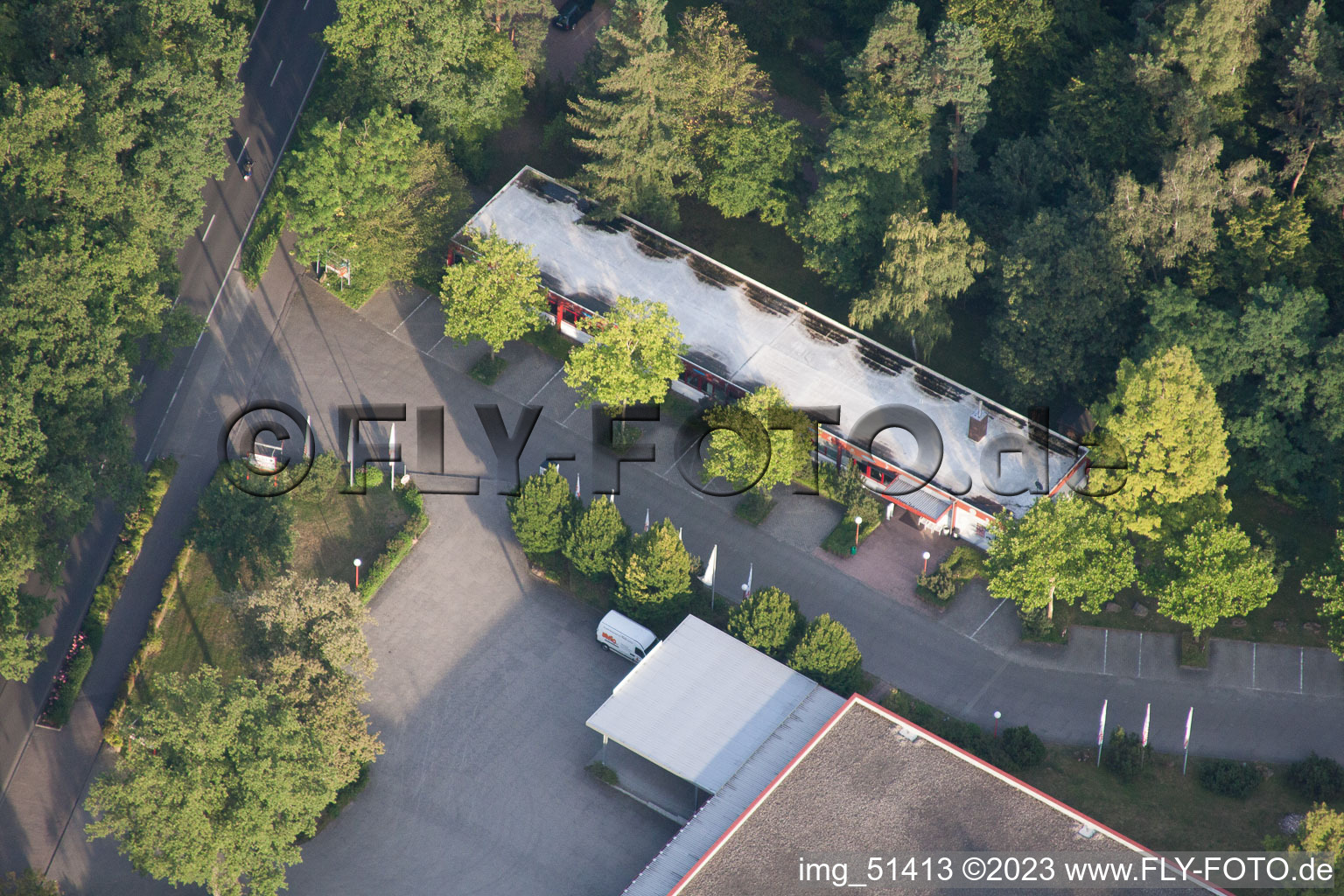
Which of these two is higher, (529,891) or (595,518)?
(595,518)

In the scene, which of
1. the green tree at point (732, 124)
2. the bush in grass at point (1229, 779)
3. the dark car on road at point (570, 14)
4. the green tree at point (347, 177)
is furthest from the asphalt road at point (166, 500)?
the bush in grass at point (1229, 779)

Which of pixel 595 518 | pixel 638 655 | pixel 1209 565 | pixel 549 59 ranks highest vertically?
pixel 549 59

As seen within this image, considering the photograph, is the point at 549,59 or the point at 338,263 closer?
the point at 338,263

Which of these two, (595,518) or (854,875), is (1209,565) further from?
(595,518)

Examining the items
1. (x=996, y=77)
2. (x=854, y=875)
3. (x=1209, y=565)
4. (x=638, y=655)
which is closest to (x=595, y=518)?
(x=638, y=655)

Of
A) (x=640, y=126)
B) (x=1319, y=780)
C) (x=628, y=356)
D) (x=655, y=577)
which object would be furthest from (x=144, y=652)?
(x=1319, y=780)

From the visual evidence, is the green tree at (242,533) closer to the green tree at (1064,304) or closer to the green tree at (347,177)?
the green tree at (347,177)
